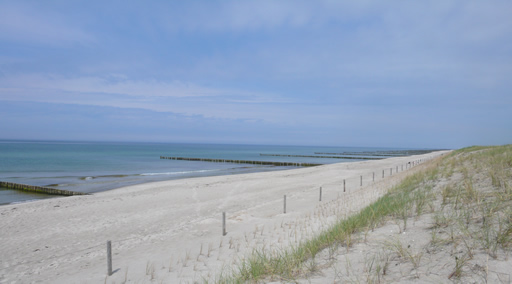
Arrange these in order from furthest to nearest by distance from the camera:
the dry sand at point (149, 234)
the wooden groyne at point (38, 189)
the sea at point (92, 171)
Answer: the sea at point (92, 171)
the wooden groyne at point (38, 189)
the dry sand at point (149, 234)

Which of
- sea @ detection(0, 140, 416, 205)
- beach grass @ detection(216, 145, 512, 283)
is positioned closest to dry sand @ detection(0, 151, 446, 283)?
beach grass @ detection(216, 145, 512, 283)

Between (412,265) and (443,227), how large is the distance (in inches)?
70.1

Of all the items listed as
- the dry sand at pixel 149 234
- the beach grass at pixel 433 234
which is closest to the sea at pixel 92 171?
the dry sand at pixel 149 234

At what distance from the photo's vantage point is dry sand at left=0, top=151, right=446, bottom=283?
23.3 ft

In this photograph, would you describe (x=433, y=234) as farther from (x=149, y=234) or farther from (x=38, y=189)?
(x=38, y=189)

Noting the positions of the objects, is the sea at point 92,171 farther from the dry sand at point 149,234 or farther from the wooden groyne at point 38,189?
the dry sand at point 149,234

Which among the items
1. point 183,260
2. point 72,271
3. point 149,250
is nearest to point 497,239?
point 183,260

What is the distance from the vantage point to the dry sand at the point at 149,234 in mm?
7102

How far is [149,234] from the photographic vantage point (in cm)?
1116

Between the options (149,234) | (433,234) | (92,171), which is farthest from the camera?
(92,171)

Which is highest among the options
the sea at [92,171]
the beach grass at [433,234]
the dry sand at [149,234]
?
the beach grass at [433,234]

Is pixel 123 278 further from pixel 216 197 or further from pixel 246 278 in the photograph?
pixel 216 197

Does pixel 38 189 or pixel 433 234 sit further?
pixel 38 189

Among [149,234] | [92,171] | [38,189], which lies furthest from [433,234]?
[92,171]
